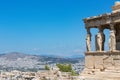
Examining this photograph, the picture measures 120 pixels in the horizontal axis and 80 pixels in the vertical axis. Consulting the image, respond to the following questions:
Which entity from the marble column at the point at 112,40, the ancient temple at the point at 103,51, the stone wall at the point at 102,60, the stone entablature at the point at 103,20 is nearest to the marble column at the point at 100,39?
the ancient temple at the point at 103,51

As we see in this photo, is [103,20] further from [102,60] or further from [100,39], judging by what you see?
[102,60]

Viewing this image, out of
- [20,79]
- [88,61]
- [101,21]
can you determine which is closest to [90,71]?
[88,61]

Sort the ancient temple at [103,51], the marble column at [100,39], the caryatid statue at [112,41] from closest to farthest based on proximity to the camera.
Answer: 1. the ancient temple at [103,51]
2. the caryatid statue at [112,41]
3. the marble column at [100,39]

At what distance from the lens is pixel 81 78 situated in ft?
123

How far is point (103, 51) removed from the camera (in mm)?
38531

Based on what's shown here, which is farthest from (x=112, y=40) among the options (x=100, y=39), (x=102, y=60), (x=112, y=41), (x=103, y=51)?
(x=100, y=39)

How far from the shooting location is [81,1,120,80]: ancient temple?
119 feet

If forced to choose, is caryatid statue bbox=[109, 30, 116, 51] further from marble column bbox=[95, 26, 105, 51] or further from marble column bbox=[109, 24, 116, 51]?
marble column bbox=[95, 26, 105, 51]

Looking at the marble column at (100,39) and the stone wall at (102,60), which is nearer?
the stone wall at (102,60)

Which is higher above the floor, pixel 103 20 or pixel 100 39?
pixel 103 20

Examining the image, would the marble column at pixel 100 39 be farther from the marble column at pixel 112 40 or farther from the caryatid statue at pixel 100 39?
the marble column at pixel 112 40

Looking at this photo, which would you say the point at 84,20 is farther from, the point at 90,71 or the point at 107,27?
the point at 90,71

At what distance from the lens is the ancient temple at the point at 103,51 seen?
1426 inches

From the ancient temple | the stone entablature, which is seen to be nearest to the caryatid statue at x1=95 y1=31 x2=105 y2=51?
the ancient temple
